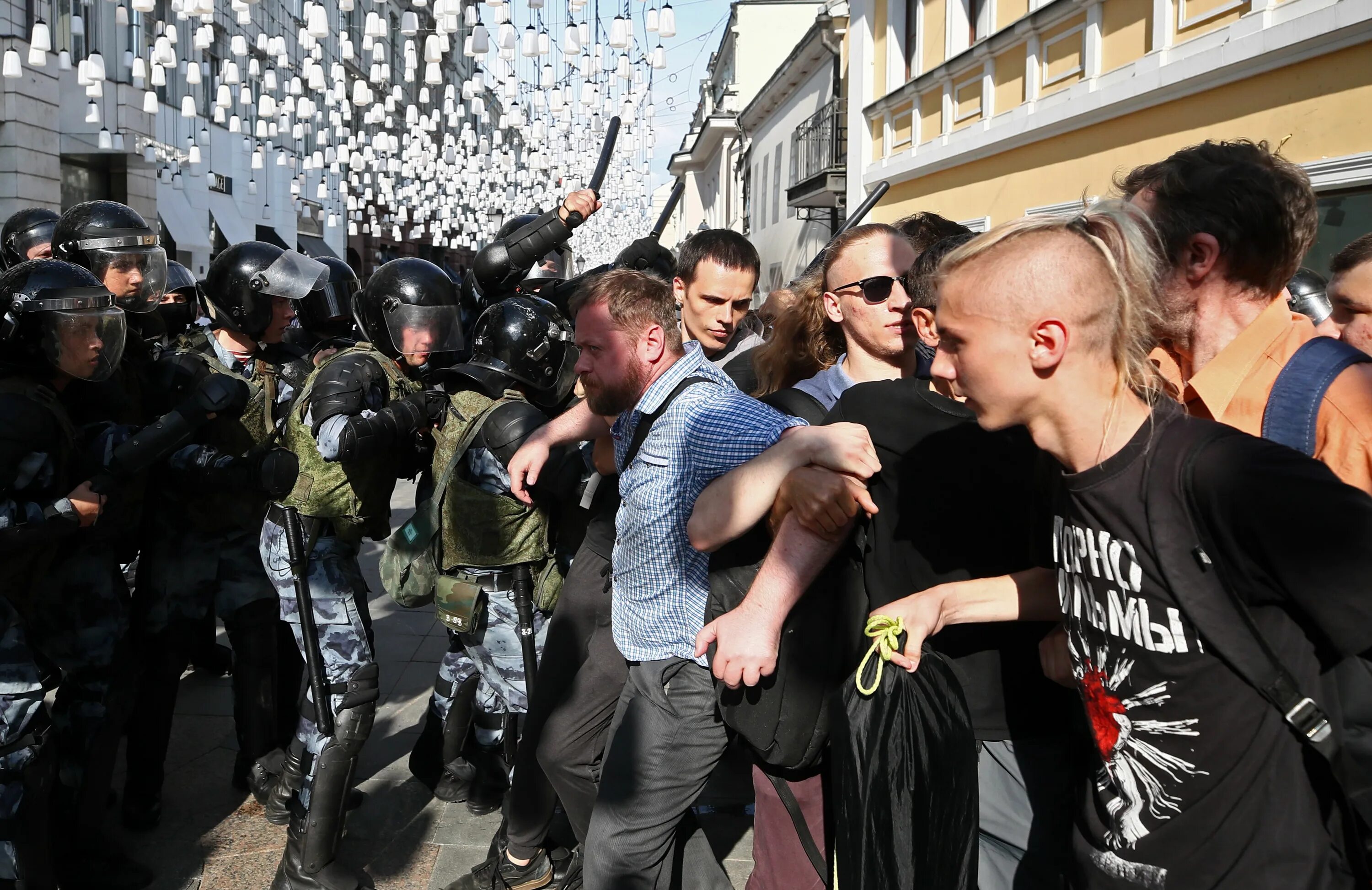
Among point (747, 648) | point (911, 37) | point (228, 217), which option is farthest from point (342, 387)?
point (228, 217)

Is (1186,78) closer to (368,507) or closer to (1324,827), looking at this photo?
(368,507)

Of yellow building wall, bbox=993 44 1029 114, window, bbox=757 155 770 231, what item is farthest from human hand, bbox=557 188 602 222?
window, bbox=757 155 770 231

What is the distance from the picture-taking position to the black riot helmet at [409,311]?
3.62 m

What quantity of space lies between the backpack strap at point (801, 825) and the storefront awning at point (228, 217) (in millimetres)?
24420

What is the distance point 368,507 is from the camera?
344cm

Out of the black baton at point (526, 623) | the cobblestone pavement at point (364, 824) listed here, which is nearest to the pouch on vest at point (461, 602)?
the black baton at point (526, 623)

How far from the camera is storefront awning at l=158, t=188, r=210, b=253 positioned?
22.1 metres

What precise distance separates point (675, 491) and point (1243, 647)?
1154mm

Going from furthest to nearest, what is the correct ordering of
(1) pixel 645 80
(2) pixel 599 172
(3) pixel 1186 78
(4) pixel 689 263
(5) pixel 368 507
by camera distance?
(1) pixel 645 80 → (3) pixel 1186 78 → (2) pixel 599 172 → (4) pixel 689 263 → (5) pixel 368 507

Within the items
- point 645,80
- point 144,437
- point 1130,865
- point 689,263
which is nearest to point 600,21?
point 645,80

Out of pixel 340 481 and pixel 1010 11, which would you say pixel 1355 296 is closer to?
pixel 340 481

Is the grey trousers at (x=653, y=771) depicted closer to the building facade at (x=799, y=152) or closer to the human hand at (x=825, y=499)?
the human hand at (x=825, y=499)

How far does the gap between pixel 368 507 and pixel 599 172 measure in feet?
9.28

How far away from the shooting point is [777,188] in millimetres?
25078
